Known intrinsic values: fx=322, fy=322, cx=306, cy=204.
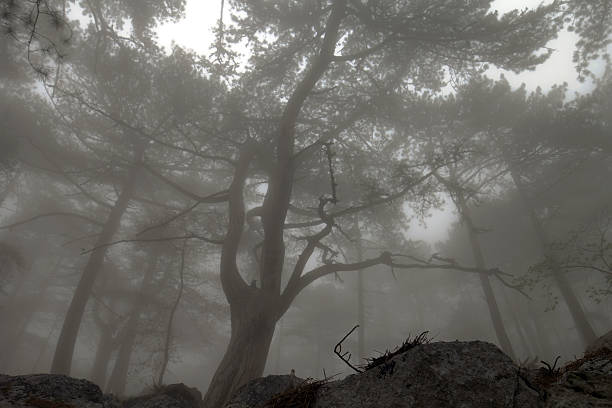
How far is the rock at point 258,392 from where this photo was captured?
252 centimetres

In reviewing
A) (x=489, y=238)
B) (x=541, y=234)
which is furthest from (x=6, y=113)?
(x=489, y=238)

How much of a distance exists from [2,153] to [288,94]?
9.24 metres

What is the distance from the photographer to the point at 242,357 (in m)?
5.31

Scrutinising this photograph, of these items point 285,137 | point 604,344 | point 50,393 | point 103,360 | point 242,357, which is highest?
point 285,137

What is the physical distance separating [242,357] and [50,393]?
3.37m

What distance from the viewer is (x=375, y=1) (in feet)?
27.3

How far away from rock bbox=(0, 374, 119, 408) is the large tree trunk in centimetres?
247

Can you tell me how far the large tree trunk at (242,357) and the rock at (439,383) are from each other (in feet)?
12.1

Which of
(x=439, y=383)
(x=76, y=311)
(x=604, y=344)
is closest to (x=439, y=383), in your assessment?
(x=439, y=383)

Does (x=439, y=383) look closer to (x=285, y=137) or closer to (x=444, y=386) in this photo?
(x=444, y=386)

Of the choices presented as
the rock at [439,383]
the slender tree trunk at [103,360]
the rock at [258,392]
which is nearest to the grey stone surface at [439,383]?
the rock at [439,383]

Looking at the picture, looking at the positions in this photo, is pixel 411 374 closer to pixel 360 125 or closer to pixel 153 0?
pixel 360 125

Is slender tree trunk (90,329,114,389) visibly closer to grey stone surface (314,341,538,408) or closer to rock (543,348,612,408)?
grey stone surface (314,341,538,408)

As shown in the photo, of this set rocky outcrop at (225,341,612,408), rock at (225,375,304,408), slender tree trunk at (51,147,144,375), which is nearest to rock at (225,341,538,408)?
rocky outcrop at (225,341,612,408)
